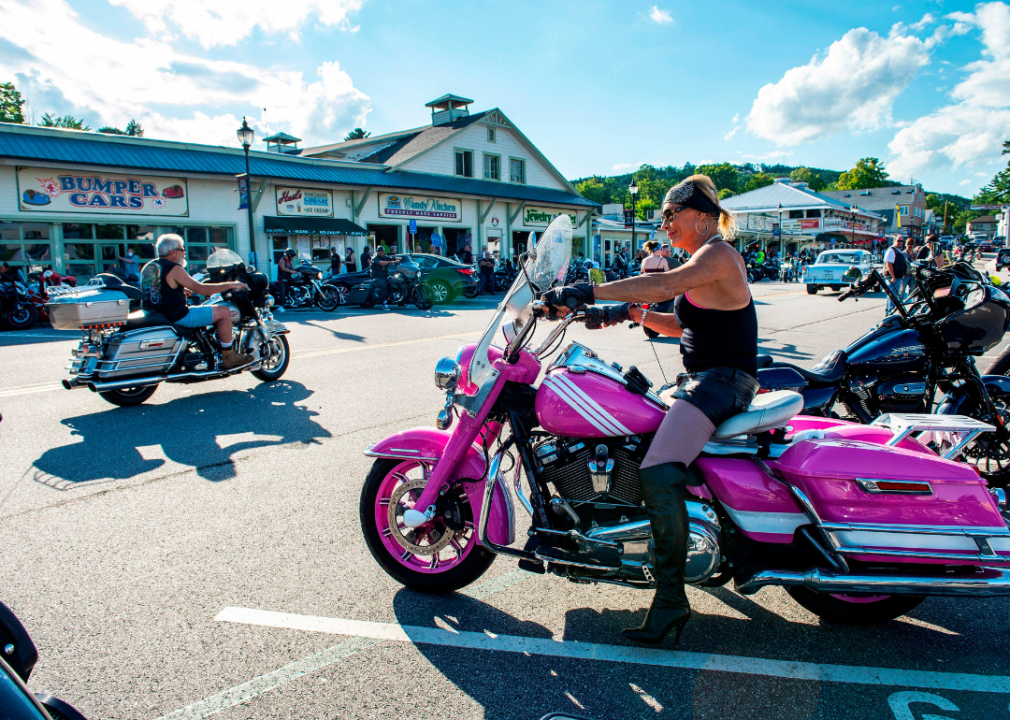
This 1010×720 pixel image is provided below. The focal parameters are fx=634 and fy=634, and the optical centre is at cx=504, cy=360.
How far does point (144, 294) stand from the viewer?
23.9ft

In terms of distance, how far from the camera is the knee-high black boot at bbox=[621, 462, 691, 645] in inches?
99.7

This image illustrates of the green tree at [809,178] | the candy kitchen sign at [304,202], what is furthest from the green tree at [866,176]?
the candy kitchen sign at [304,202]

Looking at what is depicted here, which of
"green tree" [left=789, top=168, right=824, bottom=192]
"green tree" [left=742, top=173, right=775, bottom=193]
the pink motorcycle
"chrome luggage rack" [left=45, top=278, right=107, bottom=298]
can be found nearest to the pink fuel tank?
the pink motorcycle

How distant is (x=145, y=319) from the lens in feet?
23.0

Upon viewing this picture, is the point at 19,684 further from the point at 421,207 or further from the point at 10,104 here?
the point at 10,104

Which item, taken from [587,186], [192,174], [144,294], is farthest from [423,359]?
[587,186]

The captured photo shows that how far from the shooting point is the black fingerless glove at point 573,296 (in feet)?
8.09

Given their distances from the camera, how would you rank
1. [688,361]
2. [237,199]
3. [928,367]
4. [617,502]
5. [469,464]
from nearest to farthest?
1. [617,502]
2. [688,361]
3. [469,464]
4. [928,367]
5. [237,199]

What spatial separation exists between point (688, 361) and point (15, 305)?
16.6 m

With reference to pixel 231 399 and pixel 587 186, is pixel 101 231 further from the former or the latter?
pixel 587 186

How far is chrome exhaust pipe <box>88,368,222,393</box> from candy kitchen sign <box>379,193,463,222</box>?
23193 millimetres

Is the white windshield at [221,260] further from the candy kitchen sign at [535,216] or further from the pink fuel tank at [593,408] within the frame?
the candy kitchen sign at [535,216]

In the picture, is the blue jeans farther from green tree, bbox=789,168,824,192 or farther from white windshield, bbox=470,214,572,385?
green tree, bbox=789,168,824,192

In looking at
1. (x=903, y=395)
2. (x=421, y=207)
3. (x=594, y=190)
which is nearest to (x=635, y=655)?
(x=903, y=395)
